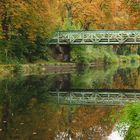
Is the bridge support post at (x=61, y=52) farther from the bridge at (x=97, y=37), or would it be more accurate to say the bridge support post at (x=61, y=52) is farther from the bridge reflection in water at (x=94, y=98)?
the bridge reflection in water at (x=94, y=98)

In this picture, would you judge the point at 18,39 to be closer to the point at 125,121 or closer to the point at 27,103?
the point at 27,103

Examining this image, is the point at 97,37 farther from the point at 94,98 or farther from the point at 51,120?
the point at 51,120

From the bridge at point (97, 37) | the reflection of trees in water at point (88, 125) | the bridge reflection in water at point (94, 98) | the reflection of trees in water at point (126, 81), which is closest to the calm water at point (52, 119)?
the reflection of trees in water at point (88, 125)

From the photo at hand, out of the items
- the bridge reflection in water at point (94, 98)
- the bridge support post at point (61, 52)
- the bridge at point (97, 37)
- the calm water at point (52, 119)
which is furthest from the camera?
the bridge support post at point (61, 52)

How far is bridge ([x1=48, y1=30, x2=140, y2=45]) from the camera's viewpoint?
197 ft

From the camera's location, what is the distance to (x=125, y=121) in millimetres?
12992

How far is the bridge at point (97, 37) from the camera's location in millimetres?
60156

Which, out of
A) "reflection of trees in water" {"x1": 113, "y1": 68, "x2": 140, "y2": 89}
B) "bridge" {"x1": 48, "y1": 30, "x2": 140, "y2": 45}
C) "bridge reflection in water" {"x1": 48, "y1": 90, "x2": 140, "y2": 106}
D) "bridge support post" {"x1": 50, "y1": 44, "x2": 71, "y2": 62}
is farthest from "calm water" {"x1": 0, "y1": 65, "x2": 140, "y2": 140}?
"bridge support post" {"x1": 50, "y1": 44, "x2": 71, "y2": 62}

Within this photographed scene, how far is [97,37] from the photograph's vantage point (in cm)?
6112

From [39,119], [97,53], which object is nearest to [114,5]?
[97,53]

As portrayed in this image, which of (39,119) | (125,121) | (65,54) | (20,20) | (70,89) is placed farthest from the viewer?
(65,54)

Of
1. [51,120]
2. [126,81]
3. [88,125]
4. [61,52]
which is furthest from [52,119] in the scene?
[61,52]

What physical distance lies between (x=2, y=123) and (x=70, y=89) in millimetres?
17472

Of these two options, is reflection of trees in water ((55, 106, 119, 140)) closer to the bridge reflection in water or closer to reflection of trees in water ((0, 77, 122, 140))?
reflection of trees in water ((0, 77, 122, 140))
